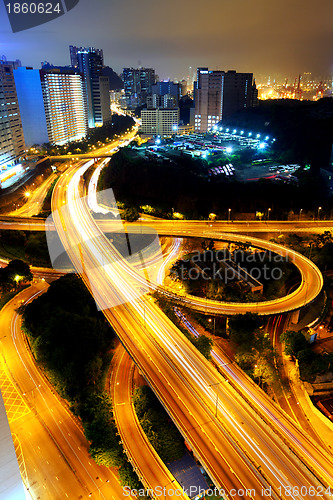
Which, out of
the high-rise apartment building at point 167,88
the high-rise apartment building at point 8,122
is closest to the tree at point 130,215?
the high-rise apartment building at point 8,122

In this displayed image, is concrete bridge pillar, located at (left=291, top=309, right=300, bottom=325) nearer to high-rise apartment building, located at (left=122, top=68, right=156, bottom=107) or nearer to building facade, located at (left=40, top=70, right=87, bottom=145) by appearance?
building facade, located at (left=40, top=70, right=87, bottom=145)

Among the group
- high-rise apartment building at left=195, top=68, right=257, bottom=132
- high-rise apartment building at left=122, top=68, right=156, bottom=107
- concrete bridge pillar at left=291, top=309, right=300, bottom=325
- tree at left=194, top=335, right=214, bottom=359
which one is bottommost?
concrete bridge pillar at left=291, top=309, right=300, bottom=325

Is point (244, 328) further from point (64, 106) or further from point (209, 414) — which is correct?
point (64, 106)

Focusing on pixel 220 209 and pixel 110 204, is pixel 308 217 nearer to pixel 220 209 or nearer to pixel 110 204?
pixel 220 209

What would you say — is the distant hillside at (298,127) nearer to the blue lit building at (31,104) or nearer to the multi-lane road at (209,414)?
the blue lit building at (31,104)

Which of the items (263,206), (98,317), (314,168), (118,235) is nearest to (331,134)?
(314,168)

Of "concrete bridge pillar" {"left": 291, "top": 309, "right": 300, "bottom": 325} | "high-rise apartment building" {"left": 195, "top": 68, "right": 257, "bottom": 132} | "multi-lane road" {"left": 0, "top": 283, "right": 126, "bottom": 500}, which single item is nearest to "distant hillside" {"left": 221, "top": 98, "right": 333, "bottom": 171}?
"high-rise apartment building" {"left": 195, "top": 68, "right": 257, "bottom": 132}
